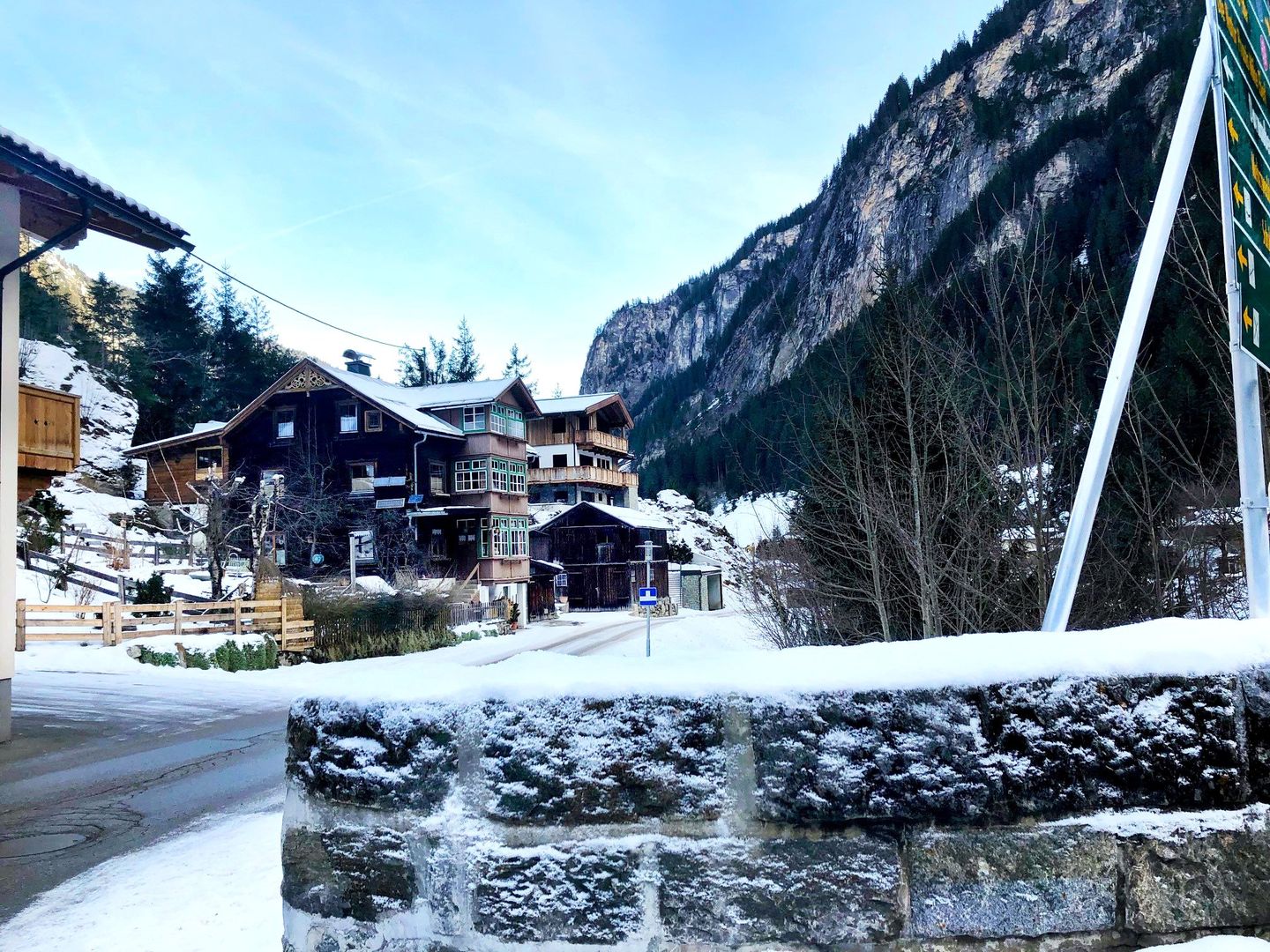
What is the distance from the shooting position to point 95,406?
4334 cm

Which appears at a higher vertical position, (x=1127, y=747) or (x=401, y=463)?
(x=401, y=463)

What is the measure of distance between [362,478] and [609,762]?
37440mm

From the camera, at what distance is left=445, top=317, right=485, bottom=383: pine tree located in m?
78.1

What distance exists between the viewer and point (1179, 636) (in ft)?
6.10

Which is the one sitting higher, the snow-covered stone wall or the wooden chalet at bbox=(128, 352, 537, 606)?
the wooden chalet at bbox=(128, 352, 537, 606)

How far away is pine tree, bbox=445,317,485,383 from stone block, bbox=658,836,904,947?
78135mm

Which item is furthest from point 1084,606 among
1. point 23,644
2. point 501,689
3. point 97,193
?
point 23,644

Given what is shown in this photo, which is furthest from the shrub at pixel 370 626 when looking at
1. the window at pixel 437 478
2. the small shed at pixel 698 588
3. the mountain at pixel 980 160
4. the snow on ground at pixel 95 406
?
the mountain at pixel 980 160

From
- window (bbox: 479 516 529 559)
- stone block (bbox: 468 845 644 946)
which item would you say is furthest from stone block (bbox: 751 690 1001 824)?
window (bbox: 479 516 529 559)

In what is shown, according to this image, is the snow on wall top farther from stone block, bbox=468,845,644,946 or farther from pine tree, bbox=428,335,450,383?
pine tree, bbox=428,335,450,383

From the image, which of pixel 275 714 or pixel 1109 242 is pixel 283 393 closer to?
pixel 275 714

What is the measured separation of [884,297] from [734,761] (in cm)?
1008

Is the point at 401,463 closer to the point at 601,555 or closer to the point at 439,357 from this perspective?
the point at 601,555

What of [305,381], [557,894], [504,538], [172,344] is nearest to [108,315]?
[172,344]
